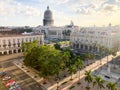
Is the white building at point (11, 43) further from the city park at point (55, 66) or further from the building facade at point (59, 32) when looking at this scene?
the building facade at point (59, 32)

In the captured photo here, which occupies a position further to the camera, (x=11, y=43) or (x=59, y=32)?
(x=59, y=32)

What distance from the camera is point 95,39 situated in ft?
336

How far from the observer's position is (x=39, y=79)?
185ft

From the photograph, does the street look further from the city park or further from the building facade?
the building facade

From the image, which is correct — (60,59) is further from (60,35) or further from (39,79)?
(60,35)

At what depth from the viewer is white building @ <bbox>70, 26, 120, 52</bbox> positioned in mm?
96875

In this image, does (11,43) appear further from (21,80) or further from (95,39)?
(95,39)

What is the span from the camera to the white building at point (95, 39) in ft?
318

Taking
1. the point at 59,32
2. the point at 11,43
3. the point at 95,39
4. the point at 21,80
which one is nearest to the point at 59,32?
the point at 59,32

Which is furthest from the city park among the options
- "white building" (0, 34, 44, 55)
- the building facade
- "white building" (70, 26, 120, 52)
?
the building facade

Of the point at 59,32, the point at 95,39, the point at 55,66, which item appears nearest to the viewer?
the point at 55,66

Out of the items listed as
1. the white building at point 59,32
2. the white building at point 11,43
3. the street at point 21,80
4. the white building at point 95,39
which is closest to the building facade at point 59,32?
the white building at point 59,32

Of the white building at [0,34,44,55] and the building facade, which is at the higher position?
the building facade

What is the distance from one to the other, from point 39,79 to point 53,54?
37.1 feet
